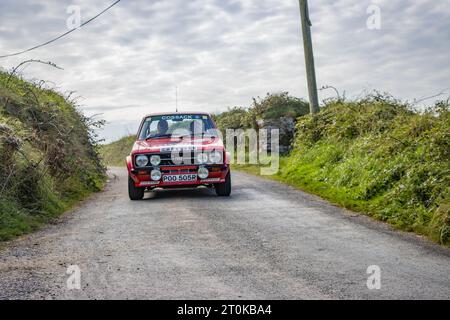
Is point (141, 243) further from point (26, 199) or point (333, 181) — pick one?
point (333, 181)

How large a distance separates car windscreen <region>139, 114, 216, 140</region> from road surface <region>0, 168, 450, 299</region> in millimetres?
2557

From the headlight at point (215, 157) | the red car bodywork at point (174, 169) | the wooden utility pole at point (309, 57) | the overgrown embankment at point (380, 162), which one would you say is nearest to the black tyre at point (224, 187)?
the red car bodywork at point (174, 169)

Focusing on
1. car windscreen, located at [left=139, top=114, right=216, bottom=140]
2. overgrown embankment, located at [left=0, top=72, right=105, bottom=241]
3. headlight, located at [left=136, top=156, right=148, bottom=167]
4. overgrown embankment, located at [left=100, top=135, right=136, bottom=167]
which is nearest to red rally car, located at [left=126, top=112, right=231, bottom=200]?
headlight, located at [left=136, top=156, right=148, bottom=167]

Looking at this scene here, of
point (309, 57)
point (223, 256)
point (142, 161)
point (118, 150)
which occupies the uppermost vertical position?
point (309, 57)

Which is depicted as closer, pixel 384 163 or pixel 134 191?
pixel 384 163

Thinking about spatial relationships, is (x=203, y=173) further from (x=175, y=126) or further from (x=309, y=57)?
(x=309, y=57)

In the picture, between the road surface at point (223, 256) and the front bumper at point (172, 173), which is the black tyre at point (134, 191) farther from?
the road surface at point (223, 256)

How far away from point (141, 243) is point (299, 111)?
15089mm

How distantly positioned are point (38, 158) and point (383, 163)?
6600mm

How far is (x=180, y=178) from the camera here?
1055cm

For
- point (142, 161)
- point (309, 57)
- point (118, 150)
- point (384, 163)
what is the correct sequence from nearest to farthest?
1. point (384, 163)
2. point (142, 161)
3. point (309, 57)
4. point (118, 150)

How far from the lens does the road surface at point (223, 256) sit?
4.61 metres

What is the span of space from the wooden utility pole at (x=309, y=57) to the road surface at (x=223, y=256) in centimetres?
825

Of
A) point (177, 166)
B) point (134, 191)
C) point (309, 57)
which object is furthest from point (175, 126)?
point (309, 57)
